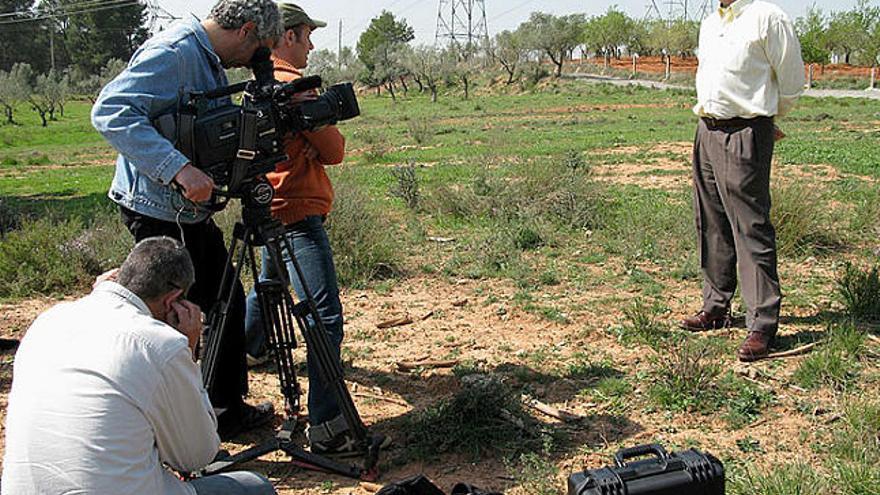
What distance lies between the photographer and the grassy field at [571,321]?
156 inches

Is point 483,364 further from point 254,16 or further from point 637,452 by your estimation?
point 254,16

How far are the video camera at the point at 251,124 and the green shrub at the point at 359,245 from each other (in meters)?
3.60

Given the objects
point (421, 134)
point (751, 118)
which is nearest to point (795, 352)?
point (751, 118)

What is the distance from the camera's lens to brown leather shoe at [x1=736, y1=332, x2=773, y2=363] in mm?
4902

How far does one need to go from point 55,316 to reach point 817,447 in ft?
10.7

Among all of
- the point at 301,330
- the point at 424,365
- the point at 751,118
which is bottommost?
the point at 424,365

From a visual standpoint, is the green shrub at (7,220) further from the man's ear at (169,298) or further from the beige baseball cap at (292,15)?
the man's ear at (169,298)

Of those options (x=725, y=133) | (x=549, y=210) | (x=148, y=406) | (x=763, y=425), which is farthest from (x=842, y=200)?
(x=148, y=406)

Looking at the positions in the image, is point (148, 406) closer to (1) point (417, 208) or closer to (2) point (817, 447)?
(2) point (817, 447)

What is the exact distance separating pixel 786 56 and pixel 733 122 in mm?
476

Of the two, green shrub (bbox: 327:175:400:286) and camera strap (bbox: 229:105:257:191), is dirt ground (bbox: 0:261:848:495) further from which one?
camera strap (bbox: 229:105:257:191)

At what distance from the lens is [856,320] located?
5.44 meters

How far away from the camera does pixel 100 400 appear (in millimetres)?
2197

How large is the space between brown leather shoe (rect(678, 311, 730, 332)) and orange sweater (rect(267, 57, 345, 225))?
8.98 ft
